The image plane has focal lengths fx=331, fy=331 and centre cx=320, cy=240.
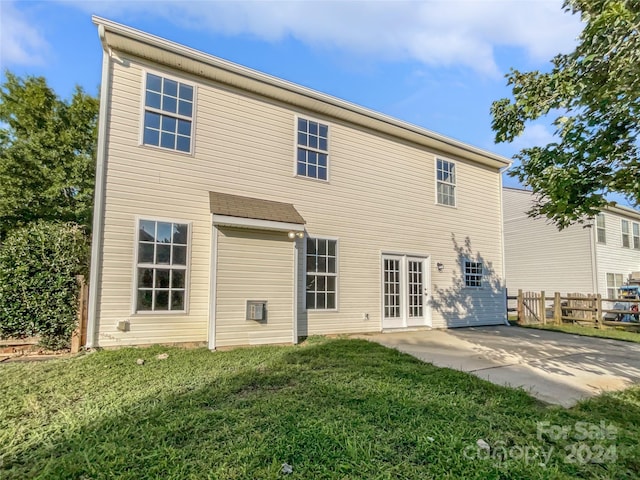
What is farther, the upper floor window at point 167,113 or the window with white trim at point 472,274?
the window with white trim at point 472,274

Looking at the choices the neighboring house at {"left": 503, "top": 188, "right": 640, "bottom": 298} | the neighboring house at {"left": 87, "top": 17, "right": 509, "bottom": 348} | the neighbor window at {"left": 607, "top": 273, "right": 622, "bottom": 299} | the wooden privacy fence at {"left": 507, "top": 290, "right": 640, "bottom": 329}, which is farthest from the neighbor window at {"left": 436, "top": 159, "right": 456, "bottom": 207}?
the neighbor window at {"left": 607, "top": 273, "right": 622, "bottom": 299}

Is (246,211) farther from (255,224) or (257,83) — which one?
(257,83)

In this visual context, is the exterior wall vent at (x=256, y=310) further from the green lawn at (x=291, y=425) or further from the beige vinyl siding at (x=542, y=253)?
the beige vinyl siding at (x=542, y=253)

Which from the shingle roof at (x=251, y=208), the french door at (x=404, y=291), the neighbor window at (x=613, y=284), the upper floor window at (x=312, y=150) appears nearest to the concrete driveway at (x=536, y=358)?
the french door at (x=404, y=291)

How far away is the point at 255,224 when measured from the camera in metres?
6.39

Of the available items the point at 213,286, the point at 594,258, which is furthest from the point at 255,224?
the point at 594,258

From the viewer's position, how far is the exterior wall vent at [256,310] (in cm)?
636

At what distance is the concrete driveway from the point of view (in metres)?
4.42

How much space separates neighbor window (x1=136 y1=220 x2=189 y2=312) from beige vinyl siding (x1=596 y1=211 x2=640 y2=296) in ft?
56.4

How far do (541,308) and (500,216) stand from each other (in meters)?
3.78

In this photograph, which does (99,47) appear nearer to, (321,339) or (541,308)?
(321,339)

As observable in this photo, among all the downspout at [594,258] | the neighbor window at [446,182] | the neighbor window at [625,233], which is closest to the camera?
the neighbor window at [446,182]

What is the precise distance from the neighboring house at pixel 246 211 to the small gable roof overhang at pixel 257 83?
0.09 feet

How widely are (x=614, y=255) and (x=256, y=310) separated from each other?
1786 cm
